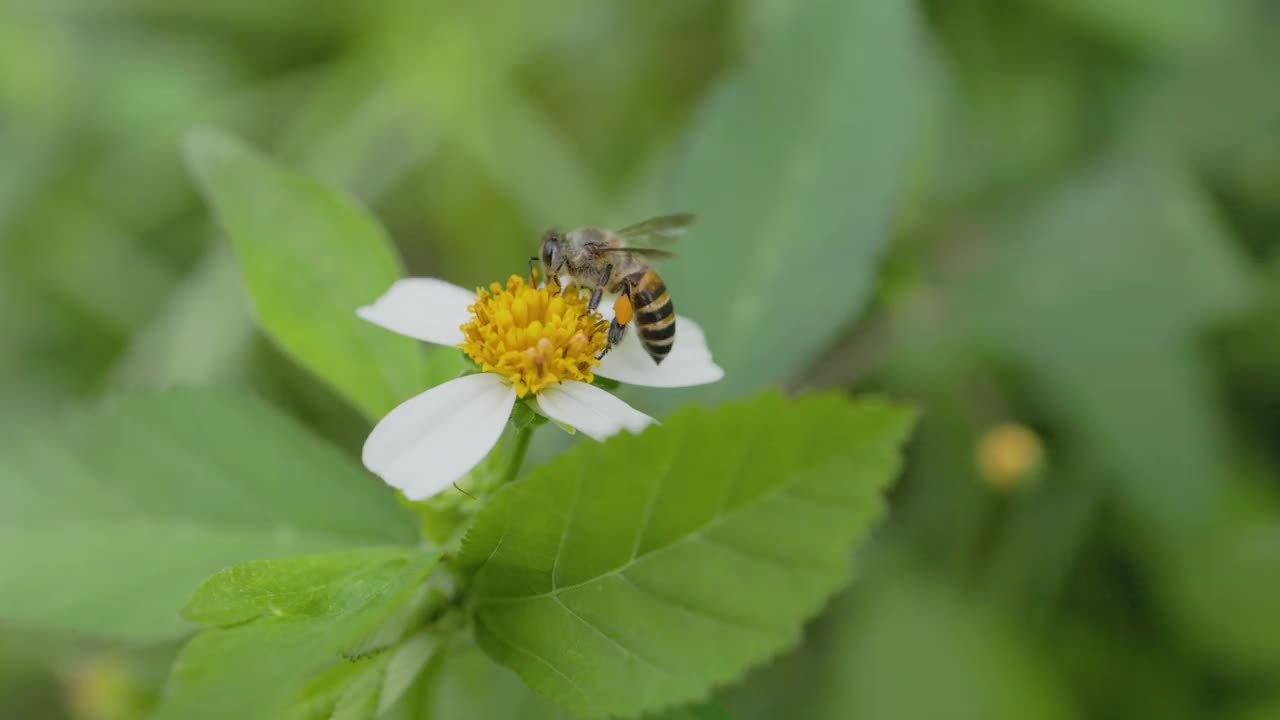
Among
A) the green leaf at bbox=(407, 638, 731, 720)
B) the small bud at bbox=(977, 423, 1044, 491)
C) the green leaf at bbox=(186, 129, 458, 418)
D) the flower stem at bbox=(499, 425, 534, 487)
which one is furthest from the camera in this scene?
the small bud at bbox=(977, 423, 1044, 491)

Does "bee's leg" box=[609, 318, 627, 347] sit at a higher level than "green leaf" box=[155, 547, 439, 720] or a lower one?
higher

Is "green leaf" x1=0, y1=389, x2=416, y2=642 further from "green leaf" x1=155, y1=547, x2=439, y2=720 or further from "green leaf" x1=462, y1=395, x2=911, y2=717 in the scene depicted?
"green leaf" x1=462, y1=395, x2=911, y2=717

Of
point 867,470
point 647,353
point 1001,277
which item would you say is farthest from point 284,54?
point 867,470

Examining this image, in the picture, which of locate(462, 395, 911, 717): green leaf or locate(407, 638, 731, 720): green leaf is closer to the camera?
locate(462, 395, 911, 717): green leaf

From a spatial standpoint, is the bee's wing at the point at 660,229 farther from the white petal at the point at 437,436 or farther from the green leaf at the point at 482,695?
the green leaf at the point at 482,695

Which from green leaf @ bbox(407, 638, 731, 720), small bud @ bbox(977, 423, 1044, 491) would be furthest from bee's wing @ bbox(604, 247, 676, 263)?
small bud @ bbox(977, 423, 1044, 491)

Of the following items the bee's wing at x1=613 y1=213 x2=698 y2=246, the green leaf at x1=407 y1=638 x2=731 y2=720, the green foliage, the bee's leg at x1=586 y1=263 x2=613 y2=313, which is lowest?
the green leaf at x1=407 y1=638 x2=731 y2=720

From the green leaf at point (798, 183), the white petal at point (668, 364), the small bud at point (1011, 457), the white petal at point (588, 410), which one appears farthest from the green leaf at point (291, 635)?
the small bud at point (1011, 457)

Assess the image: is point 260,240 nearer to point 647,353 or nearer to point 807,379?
point 647,353

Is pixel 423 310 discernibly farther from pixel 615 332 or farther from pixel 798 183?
pixel 798 183
